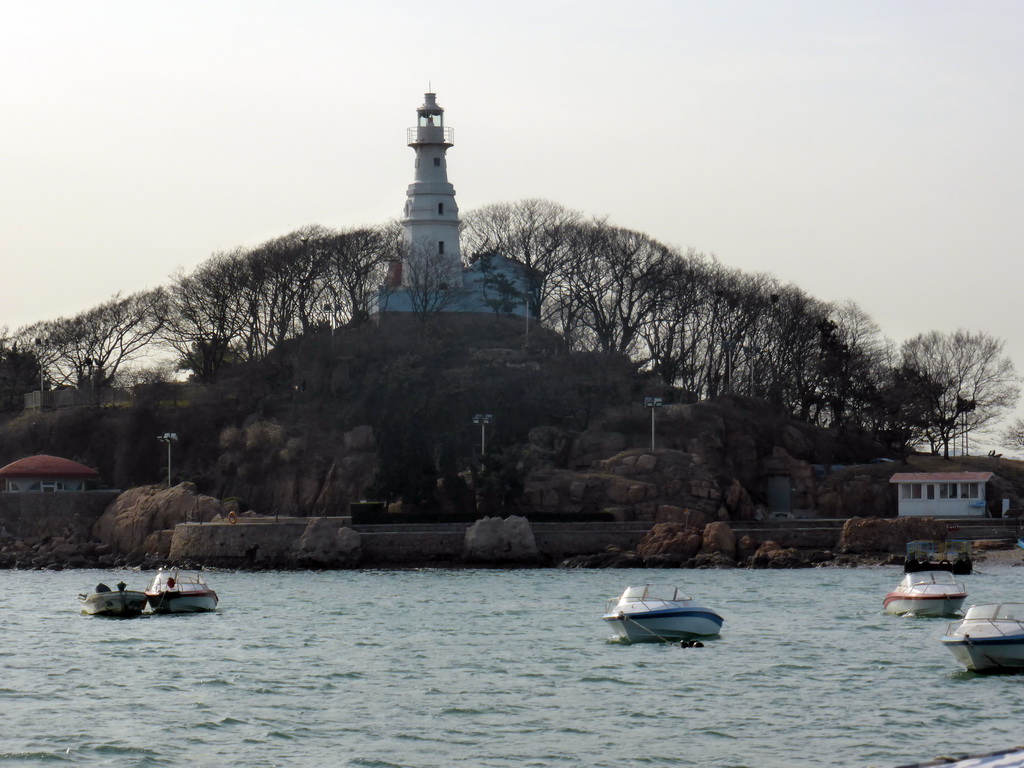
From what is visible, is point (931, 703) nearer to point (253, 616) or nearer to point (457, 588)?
point (253, 616)

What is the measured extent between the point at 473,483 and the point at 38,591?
2650 centimetres

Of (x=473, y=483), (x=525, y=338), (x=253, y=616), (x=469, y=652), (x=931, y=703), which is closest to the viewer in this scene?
(x=931, y=703)

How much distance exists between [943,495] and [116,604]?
A: 162 ft

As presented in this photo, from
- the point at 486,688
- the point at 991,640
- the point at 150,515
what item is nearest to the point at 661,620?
the point at 486,688

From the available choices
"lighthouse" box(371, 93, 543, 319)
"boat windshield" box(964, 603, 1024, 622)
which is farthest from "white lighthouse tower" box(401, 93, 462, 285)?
"boat windshield" box(964, 603, 1024, 622)

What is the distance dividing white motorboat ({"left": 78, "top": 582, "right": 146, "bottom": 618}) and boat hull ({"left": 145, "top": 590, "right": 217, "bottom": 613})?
2.68 feet

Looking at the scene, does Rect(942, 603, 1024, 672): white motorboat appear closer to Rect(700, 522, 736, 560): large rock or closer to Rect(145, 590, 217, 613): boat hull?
Rect(145, 590, 217, 613): boat hull

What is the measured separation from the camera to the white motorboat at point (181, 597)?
2016 inches

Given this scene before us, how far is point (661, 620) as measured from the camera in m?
40.2

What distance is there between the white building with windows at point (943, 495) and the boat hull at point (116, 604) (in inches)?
1820

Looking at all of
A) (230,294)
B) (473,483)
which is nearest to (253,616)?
(473,483)

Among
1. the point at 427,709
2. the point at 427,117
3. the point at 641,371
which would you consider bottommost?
the point at 427,709

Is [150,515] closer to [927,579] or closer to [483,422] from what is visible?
[483,422]

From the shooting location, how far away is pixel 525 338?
10444 cm
